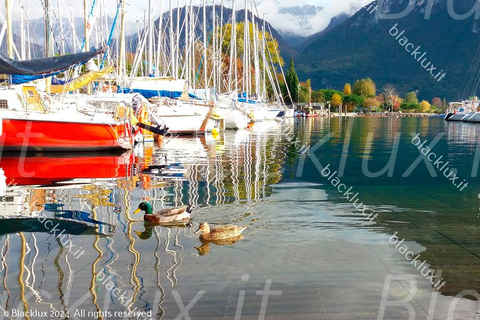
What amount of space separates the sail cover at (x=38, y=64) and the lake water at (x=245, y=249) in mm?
3396

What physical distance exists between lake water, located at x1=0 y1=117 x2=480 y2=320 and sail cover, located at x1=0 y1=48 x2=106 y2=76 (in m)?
3.40

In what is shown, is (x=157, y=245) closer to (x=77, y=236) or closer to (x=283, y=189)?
(x=77, y=236)

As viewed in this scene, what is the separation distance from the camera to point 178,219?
1159 cm

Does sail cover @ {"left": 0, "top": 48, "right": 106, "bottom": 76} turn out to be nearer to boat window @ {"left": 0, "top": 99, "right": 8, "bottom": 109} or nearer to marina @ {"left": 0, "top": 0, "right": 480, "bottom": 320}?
marina @ {"left": 0, "top": 0, "right": 480, "bottom": 320}

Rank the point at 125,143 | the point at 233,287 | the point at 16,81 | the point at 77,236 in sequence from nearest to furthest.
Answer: the point at 233,287, the point at 77,236, the point at 16,81, the point at 125,143

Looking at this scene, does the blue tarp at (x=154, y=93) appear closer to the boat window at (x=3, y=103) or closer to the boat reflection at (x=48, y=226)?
the boat window at (x=3, y=103)

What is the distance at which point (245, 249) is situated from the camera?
962 centimetres

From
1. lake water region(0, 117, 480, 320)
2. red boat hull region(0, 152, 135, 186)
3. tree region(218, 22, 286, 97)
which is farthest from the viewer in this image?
tree region(218, 22, 286, 97)

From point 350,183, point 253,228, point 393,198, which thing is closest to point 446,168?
point 350,183

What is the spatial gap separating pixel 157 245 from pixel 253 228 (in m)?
2.20

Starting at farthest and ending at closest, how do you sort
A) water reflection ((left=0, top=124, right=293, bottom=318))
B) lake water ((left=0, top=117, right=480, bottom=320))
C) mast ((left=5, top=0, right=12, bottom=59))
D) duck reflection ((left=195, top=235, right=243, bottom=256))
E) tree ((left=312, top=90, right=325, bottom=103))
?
tree ((left=312, top=90, right=325, bottom=103)) → mast ((left=5, top=0, right=12, bottom=59)) → duck reflection ((left=195, top=235, right=243, bottom=256)) → water reflection ((left=0, top=124, right=293, bottom=318)) → lake water ((left=0, top=117, right=480, bottom=320))

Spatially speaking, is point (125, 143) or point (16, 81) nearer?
point (16, 81)

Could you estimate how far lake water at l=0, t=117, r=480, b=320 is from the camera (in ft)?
23.3

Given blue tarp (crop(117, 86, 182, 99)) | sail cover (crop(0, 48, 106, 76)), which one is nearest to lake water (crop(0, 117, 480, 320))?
sail cover (crop(0, 48, 106, 76))
